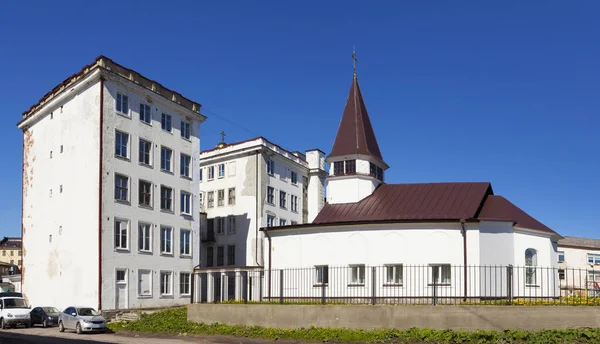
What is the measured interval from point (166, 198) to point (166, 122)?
18.7ft

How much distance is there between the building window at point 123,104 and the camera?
137ft

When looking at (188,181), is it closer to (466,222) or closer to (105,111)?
(105,111)

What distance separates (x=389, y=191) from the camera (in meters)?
42.4

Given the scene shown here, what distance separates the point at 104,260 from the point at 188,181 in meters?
10.6

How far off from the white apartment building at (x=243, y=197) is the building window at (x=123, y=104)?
18286 mm

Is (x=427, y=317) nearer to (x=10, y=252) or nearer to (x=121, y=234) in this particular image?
(x=121, y=234)

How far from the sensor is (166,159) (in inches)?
1800

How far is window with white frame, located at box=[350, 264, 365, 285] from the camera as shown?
122 feet

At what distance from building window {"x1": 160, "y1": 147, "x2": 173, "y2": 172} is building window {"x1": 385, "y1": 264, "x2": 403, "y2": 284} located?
59.9 ft

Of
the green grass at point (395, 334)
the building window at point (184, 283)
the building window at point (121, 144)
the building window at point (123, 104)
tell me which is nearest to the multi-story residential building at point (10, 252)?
the building window at point (184, 283)

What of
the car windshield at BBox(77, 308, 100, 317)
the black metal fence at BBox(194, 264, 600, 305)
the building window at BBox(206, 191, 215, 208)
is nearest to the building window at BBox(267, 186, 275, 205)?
the building window at BBox(206, 191, 215, 208)

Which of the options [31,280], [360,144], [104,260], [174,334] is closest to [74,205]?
[104,260]

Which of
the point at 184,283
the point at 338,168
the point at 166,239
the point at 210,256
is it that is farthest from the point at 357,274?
the point at 210,256

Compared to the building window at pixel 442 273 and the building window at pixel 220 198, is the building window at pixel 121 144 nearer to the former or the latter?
the building window at pixel 220 198
